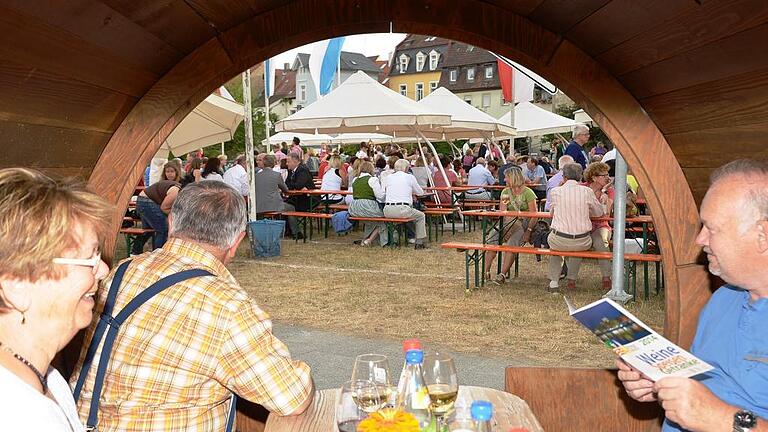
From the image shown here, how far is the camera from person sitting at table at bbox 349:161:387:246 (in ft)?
40.4

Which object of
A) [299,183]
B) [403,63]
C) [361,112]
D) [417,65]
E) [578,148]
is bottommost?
[299,183]

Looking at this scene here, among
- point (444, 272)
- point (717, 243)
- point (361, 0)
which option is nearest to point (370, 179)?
point (444, 272)

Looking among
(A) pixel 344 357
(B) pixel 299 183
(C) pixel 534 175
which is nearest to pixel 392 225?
(B) pixel 299 183

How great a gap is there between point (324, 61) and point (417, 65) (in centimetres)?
5326

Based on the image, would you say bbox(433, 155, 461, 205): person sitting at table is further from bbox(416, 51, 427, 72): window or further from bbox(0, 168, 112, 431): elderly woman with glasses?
bbox(416, 51, 427, 72): window

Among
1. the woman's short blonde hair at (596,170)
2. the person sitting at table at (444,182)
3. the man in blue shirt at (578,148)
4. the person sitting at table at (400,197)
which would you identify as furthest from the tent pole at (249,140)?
the woman's short blonde hair at (596,170)

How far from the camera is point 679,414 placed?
90.5 inches

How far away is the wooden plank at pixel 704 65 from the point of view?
2311 millimetres

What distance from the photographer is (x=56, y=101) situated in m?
2.68

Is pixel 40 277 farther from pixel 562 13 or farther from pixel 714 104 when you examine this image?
pixel 714 104

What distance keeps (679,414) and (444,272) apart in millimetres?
7813

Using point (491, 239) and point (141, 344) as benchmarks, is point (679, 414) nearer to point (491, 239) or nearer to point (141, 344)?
point (141, 344)

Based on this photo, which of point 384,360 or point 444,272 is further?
point 444,272

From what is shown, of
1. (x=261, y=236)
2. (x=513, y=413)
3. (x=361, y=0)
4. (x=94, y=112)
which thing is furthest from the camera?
(x=261, y=236)
